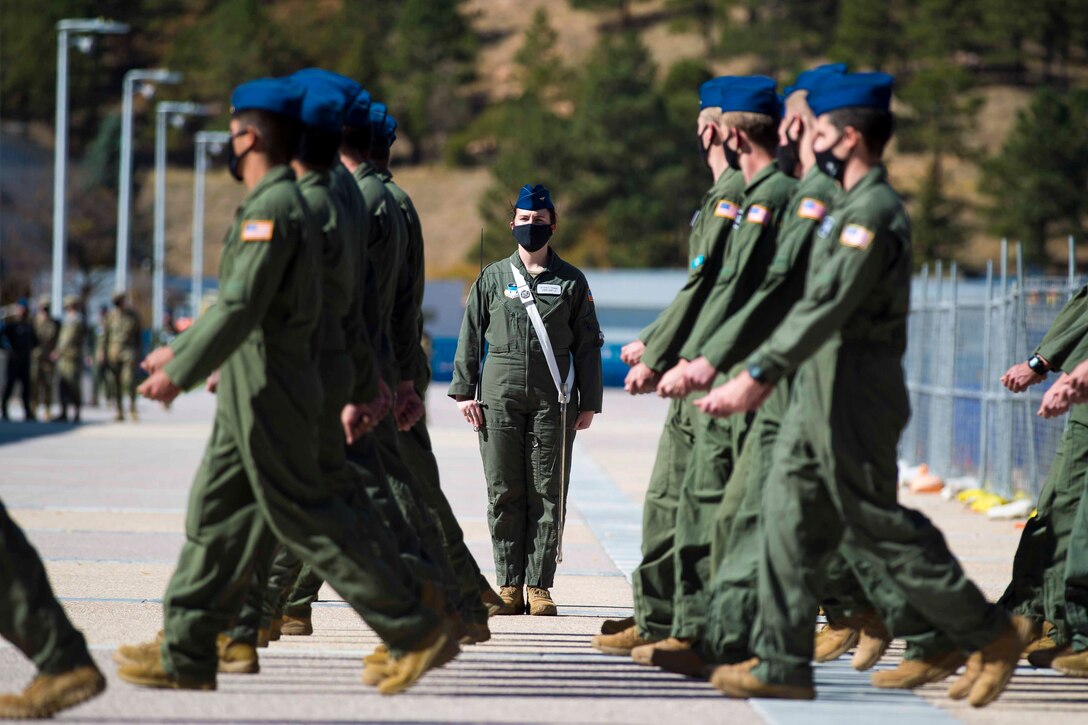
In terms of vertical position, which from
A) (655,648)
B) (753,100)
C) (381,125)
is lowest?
(655,648)

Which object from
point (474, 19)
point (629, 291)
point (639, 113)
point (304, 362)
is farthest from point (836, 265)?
point (474, 19)

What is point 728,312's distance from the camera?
6.64 meters

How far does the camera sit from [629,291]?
54.8 meters

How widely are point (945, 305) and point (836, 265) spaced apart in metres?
13.4

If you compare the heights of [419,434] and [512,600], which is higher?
[419,434]

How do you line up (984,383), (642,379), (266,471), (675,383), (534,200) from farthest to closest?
1. (984,383)
2. (534,200)
3. (642,379)
4. (675,383)
5. (266,471)

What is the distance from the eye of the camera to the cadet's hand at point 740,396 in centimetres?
597

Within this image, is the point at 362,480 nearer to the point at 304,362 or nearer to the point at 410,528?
the point at 410,528

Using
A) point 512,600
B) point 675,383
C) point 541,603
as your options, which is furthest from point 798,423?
point 512,600

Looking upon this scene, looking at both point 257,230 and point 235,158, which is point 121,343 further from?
point 257,230

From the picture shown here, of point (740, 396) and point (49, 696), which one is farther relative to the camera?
point (740, 396)

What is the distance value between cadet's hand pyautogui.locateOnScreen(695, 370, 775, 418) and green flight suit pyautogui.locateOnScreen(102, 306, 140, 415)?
22.1m

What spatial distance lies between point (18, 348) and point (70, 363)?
2.82 ft

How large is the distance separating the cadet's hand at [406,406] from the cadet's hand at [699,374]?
161 centimetres
